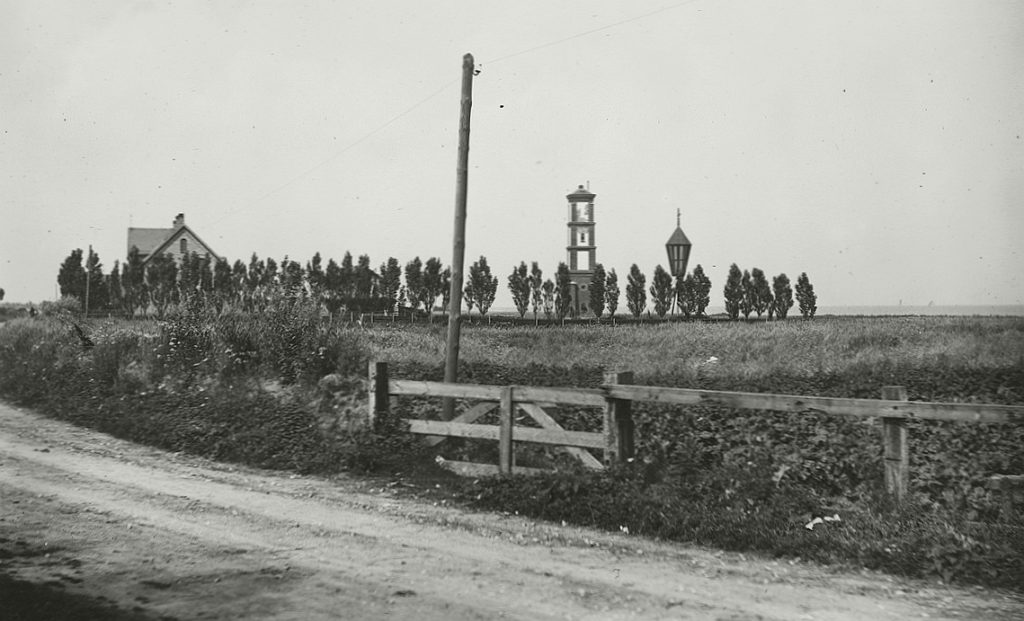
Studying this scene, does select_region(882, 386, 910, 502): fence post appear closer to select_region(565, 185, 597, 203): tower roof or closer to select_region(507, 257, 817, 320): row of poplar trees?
select_region(507, 257, 817, 320): row of poplar trees

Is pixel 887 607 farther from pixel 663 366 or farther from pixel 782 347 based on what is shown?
pixel 782 347

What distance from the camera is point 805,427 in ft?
32.9

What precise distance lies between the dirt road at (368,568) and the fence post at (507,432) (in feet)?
3.42

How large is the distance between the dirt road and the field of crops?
0.46m

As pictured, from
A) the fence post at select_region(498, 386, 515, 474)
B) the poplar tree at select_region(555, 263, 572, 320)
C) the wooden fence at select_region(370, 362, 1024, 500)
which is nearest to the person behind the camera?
the wooden fence at select_region(370, 362, 1024, 500)

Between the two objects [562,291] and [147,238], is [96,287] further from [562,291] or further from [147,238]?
[562,291]

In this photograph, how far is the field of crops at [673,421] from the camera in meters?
6.34

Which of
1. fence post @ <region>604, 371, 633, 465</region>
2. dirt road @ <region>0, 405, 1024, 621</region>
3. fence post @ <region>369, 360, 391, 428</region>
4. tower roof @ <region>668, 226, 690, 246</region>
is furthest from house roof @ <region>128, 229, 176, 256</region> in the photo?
fence post @ <region>604, 371, 633, 465</region>

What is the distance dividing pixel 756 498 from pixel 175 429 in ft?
30.0

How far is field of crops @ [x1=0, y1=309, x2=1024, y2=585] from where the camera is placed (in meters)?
6.34

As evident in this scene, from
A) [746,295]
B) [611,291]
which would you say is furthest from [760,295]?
[611,291]

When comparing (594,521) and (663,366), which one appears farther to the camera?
(663,366)

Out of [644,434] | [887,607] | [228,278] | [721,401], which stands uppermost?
[228,278]

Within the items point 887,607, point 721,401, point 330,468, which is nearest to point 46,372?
point 330,468
